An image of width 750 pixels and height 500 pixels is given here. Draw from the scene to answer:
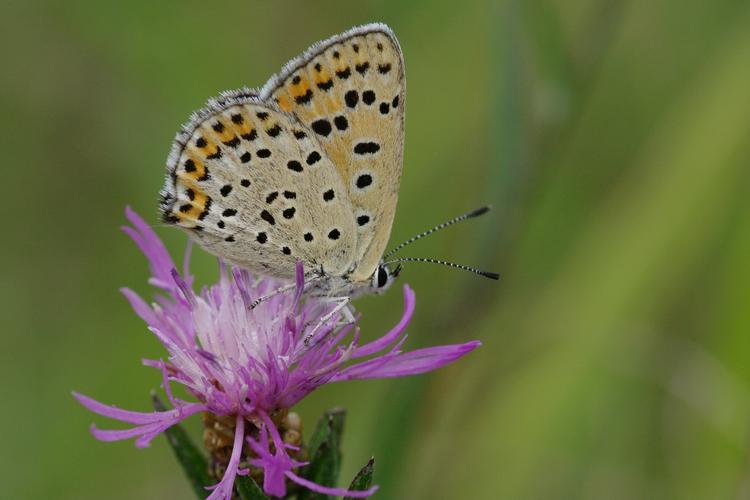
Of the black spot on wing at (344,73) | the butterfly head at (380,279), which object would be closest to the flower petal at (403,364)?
the butterfly head at (380,279)

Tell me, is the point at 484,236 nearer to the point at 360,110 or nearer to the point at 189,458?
the point at 360,110

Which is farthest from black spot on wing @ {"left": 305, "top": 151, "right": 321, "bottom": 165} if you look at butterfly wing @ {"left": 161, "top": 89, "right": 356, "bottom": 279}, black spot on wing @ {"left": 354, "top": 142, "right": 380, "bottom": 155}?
black spot on wing @ {"left": 354, "top": 142, "right": 380, "bottom": 155}

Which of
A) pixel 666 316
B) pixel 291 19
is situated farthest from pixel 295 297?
pixel 291 19

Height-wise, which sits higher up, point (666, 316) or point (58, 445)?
point (666, 316)

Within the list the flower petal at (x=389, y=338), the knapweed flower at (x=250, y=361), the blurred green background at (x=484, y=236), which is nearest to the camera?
the knapweed flower at (x=250, y=361)

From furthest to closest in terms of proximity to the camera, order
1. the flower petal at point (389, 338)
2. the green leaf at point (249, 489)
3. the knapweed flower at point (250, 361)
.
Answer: the flower petal at point (389, 338) → the knapweed flower at point (250, 361) → the green leaf at point (249, 489)

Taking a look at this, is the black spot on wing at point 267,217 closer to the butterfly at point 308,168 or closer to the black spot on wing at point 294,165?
the butterfly at point 308,168

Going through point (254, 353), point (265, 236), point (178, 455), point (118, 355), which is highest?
point (265, 236)

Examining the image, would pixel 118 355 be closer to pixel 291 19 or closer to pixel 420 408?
pixel 420 408
